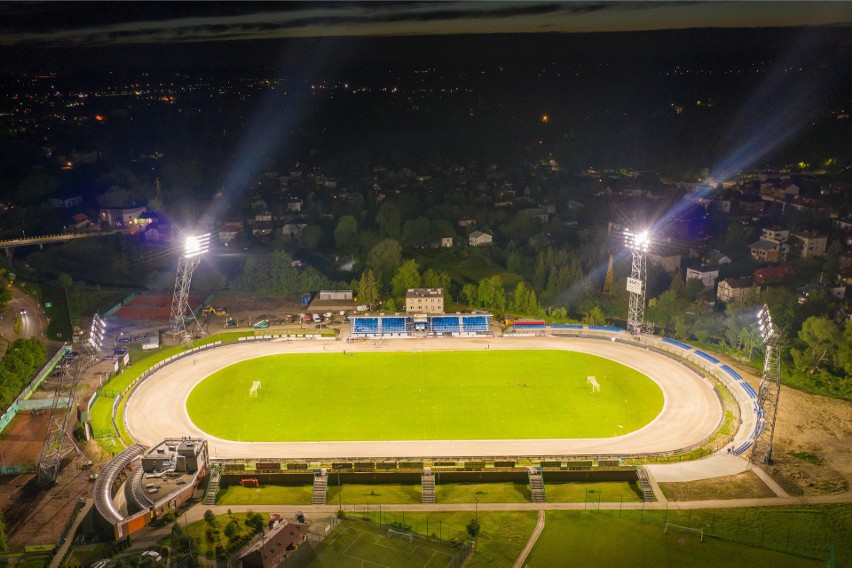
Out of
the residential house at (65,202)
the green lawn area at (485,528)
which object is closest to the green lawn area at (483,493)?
the green lawn area at (485,528)

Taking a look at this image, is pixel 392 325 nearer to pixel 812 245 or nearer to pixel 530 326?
pixel 530 326

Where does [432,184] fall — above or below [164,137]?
below

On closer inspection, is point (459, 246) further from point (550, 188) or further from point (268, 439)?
point (268, 439)

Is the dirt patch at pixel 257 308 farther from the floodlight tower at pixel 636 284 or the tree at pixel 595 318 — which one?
the floodlight tower at pixel 636 284

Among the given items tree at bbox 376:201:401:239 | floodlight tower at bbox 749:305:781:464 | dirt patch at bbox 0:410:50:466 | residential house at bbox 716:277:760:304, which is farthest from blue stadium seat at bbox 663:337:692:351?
dirt patch at bbox 0:410:50:466

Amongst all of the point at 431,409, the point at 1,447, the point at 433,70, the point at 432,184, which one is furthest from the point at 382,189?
the point at 433,70

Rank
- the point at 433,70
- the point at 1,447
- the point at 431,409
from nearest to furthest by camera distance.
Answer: the point at 1,447, the point at 431,409, the point at 433,70
